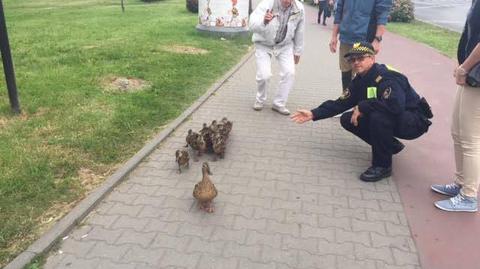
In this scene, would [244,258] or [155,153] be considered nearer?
[244,258]

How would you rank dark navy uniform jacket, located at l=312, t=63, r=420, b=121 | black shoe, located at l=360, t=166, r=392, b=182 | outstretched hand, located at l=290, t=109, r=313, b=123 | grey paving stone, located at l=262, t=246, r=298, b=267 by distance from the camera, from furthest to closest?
outstretched hand, located at l=290, t=109, r=313, b=123 → black shoe, located at l=360, t=166, r=392, b=182 → dark navy uniform jacket, located at l=312, t=63, r=420, b=121 → grey paving stone, located at l=262, t=246, r=298, b=267

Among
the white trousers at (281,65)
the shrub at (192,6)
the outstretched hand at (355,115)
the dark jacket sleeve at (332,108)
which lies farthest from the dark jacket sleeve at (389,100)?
the shrub at (192,6)

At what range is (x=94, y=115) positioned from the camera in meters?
6.16

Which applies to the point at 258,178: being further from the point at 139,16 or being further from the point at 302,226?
the point at 139,16

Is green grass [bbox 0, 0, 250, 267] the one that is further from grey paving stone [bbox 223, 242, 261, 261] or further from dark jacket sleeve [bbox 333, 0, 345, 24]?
dark jacket sleeve [bbox 333, 0, 345, 24]

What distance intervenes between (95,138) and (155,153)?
707 millimetres

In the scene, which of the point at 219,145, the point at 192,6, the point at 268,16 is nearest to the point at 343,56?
the point at 268,16

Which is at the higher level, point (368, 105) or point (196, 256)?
point (368, 105)

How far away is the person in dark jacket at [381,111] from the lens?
4.67 meters

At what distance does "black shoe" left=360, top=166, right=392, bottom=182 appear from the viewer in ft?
15.9

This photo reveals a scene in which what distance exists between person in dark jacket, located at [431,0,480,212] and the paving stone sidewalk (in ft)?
1.81

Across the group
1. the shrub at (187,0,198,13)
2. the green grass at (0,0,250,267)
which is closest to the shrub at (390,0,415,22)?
the shrub at (187,0,198,13)

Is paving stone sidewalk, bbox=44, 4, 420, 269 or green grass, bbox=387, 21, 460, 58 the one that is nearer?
paving stone sidewalk, bbox=44, 4, 420, 269

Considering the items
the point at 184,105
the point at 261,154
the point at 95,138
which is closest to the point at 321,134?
the point at 261,154
